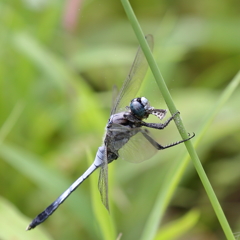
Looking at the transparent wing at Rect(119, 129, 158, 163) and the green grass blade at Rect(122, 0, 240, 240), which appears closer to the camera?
the green grass blade at Rect(122, 0, 240, 240)

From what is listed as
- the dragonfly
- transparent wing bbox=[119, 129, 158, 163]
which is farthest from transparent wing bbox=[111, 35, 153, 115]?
transparent wing bbox=[119, 129, 158, 163]

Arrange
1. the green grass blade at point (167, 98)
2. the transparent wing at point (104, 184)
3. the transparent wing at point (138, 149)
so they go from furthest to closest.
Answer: the transparent wing at point (138, 149), the transparent wing at point (104, 184), the green grass blade at point (167, 98)

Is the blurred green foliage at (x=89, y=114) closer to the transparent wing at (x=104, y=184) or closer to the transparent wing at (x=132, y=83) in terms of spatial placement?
the transparent wing at (x=132, y=83)

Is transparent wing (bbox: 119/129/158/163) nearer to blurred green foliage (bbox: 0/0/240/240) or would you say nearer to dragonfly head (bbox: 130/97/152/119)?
dragonfly head (bbox: 130/97/152/119)

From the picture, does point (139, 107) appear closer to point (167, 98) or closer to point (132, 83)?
point (132, 83)

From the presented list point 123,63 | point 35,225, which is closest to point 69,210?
point 35,225

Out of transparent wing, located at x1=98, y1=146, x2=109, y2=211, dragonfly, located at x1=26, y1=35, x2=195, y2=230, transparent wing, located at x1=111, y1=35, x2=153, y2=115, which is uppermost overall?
transparent wing, located at x1=111, y1=35, x2=153, y2=115

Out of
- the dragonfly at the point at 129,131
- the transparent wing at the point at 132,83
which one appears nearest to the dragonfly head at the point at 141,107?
the dragonfly at the point at 129,131

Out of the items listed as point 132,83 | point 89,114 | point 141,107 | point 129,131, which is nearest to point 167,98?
point 141,107
